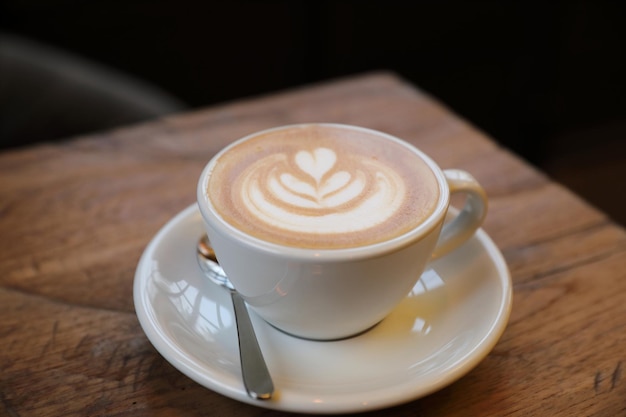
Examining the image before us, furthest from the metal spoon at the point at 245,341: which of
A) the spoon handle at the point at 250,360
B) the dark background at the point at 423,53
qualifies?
the dark background at the point at 423,53

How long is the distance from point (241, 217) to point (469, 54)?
1558mm

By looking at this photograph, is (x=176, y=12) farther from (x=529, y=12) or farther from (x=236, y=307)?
(x=236, y=307)

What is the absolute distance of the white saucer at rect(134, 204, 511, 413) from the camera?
1.44ft

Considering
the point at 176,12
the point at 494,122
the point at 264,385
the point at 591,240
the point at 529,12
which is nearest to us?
the point at 264,385

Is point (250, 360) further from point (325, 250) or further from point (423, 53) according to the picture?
point (423, 53)

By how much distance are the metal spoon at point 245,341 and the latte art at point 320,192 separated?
8 cm

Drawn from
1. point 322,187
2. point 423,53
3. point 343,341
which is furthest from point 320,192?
point 423,53

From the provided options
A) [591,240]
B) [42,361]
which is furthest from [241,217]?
[591,240]

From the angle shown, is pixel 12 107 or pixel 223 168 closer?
pixel 223 168

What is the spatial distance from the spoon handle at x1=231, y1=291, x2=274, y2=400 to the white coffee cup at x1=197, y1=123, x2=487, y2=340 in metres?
0.01

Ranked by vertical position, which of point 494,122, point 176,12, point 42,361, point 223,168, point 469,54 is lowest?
point 494,122

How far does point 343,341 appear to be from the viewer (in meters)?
0.51

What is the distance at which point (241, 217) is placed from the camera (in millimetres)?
477

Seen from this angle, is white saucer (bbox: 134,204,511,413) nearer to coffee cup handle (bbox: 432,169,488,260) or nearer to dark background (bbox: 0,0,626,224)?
coffee cup handle (bbox: 432,169,488,260)
